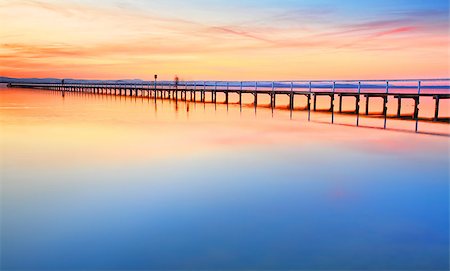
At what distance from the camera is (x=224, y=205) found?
5.98 meters

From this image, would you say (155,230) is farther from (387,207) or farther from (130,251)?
(387,207)

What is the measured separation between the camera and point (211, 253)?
4367 mm

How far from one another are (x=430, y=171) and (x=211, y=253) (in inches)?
223

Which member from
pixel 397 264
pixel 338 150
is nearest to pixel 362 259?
pixel 397 264

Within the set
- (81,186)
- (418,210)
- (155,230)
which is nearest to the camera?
(155,230)

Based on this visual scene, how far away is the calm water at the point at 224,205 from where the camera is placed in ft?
14.2

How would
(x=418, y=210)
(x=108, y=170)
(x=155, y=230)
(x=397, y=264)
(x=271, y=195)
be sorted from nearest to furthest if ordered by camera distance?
(x=397, y=264) < (x=155, y=230) < (x=418, y=210) < (x=271, y=195) < (x=108, y=170)

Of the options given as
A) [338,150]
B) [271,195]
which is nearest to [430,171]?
[338,150]

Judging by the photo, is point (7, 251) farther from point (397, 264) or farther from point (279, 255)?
point (397, 264)

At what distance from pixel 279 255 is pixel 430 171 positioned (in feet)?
17.4

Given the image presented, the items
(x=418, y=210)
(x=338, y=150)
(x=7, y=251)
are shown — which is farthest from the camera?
(x=338, y=150)

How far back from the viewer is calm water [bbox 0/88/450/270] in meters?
4.34

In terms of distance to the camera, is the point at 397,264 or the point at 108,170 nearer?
the point at 397,264

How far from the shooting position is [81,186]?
277 inches
